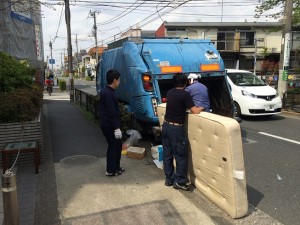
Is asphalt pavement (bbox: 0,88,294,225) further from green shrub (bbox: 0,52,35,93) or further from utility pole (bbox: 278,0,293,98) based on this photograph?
Answer: utility pole (bbox: 278,0,293,98)

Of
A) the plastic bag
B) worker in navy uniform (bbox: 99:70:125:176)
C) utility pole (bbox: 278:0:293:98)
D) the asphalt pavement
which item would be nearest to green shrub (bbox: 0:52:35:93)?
the asphalt pavement

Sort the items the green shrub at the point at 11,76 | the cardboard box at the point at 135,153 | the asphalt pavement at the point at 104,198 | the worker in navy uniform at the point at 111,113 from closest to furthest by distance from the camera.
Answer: the asphalt pavement at the point at 104,198 < the worker in navy uniform at the point at 111,113 < the cardboard box at the point at 135,153 < the green shrub at the point at 11,76

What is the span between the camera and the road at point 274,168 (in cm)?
418

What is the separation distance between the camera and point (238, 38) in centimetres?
3234

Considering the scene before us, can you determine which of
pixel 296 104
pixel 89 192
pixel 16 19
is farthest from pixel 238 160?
pixel 16 19

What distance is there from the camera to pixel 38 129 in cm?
592

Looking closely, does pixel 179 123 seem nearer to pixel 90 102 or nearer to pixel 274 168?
pixel 274 168

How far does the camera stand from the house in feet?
104

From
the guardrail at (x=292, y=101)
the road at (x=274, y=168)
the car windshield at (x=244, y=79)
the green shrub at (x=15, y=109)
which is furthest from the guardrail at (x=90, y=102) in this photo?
the guardrail at (x=292, y=101)

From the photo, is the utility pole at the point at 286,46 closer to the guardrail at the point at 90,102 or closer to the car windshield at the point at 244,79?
the car windshield at the point at 244,79

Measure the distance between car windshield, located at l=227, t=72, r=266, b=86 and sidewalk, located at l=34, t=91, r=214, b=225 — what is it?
6538 millimetres

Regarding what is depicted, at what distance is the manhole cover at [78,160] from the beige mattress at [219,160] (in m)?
2.50

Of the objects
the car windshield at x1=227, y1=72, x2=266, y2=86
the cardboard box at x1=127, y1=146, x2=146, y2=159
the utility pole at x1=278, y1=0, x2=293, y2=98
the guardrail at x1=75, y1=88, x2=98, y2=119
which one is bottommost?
the cardboard box at x1=127, y1=146, x2=146, y2=159

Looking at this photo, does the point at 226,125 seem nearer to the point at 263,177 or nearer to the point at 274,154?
the point at 263,177
